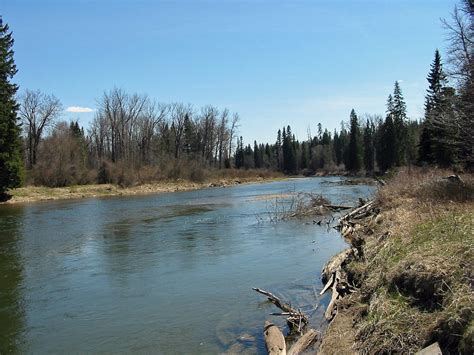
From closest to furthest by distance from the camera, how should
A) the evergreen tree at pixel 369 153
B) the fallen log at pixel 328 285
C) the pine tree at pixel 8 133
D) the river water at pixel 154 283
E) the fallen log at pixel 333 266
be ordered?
the river water at pixel 154 283 → the fallen log at pixel 328 285 → the fallen log at pixel 333 266 → the pine tree at pixel 8 133 → the evergreen tree at pixel 369 153

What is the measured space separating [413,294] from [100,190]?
5641 cm

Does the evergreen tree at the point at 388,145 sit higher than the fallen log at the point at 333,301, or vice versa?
the evergreen tree at the point at 388,145

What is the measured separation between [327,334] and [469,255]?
8.91 ft

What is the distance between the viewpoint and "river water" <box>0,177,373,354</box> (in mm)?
9273

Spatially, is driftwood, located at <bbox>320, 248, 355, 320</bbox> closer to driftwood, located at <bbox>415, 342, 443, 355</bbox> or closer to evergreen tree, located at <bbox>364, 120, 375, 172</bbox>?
driftwood, located at <bbox>415, 342, 443, 355</bbox>

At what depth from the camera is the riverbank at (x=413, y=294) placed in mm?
5926

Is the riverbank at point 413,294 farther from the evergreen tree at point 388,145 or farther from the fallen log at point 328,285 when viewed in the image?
the evergreen tree at point 388,145

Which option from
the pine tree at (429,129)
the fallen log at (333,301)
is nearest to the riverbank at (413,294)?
the fallen log at (333,301)

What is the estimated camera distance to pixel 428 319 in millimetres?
6297

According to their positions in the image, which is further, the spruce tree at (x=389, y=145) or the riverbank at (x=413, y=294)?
the spruce tree at (x=389, y=145)

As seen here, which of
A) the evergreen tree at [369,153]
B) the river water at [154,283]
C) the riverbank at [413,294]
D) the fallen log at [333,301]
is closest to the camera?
the riverbank at [413,294]

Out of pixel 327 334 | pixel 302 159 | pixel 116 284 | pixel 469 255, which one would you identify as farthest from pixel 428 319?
pixel 302 159

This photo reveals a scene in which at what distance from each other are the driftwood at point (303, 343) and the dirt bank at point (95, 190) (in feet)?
147

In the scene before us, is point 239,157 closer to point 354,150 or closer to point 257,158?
point 257,158
